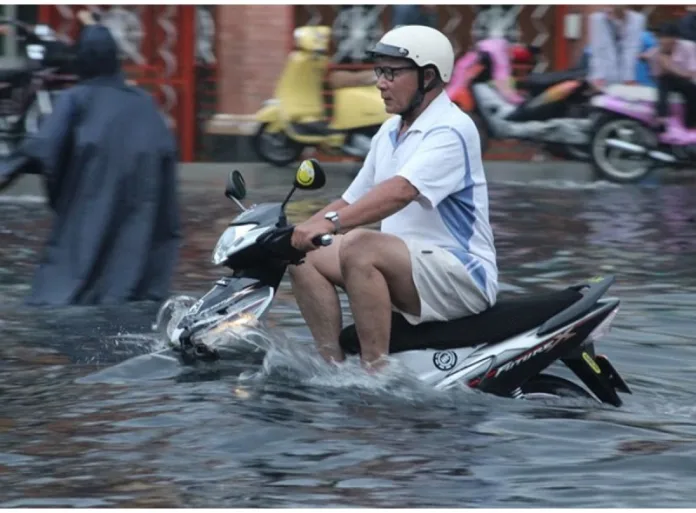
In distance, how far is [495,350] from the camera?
20.8 feet

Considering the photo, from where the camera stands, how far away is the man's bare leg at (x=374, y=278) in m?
6.21

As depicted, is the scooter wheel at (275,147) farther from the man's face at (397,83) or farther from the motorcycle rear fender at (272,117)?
the man's face at (397,83)

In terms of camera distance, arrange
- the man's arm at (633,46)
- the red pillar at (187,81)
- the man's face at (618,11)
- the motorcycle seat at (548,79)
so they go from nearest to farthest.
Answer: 1. the motorcycle seat at (548,79)
2. the man's arm at (633,46)
3. the man's face at (618,11)
4. the red pillar at (187,81)

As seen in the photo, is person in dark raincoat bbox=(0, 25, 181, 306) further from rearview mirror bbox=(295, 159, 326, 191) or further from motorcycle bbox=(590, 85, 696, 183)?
motorcycle bbox=(590, 85, 696, 183)

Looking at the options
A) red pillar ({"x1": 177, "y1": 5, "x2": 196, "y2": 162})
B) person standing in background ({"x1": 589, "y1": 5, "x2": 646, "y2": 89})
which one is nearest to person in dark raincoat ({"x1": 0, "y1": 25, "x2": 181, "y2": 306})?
person standing in background ({"x1": 589, "y1": 5, "x2": 646, "y2": 89})

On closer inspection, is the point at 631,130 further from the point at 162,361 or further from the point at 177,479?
the point at 177,479

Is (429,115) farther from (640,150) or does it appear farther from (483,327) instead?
(640,150)

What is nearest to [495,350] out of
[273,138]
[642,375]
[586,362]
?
[586,362]

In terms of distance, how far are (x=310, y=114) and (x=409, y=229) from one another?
36.3 feet

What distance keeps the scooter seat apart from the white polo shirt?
88mm

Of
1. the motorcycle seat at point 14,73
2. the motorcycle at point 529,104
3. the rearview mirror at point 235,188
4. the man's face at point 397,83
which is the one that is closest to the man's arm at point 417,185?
the man's face at point 397,83

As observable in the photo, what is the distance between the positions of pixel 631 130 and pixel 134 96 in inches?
310

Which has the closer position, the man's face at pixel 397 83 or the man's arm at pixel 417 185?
the man's arm at pixel 417 185

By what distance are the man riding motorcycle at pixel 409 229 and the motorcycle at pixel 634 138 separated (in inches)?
390
